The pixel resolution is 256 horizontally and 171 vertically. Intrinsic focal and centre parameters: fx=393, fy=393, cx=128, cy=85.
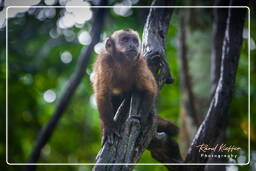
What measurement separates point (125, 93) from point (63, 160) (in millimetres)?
1393

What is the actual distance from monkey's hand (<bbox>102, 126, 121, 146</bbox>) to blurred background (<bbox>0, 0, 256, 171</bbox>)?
479 mm

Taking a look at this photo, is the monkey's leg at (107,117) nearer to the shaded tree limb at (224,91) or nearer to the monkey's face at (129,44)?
the monkey's face at (129,44)

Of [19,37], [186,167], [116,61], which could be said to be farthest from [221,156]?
[19,37]

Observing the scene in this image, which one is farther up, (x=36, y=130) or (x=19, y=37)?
(x=19, y=37)

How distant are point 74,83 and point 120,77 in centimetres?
102

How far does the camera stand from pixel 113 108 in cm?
343

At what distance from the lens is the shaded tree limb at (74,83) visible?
13.2 feet

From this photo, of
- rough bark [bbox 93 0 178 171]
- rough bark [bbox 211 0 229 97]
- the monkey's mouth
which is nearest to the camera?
rough bark [bbox 93 0 178 171]

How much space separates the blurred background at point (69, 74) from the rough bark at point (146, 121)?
18 centimetres

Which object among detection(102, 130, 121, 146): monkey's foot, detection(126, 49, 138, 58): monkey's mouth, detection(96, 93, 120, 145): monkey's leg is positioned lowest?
detection(102, 130, 121, 146): monkey's foot

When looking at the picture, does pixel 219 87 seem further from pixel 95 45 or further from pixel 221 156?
pixel 95 45

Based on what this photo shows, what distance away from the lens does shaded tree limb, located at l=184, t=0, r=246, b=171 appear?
350 centimetres

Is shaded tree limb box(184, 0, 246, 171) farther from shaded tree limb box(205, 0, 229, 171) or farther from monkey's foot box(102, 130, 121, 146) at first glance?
monkey's foot box(102, 130, 121, 146)

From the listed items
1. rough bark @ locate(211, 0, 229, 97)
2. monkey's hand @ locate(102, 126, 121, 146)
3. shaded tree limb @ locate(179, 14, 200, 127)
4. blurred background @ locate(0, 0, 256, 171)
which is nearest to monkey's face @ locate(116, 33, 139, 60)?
blurred background @ locate(0, 0, 256, 171)
